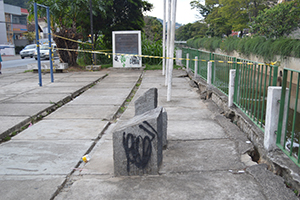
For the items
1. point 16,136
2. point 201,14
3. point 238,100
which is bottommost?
point 16,136

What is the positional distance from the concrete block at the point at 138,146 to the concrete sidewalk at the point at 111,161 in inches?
4.5

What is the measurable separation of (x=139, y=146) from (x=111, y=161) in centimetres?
73

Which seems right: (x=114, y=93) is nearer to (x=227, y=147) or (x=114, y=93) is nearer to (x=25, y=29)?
(x=227, y=147)

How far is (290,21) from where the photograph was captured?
2044 centimetres

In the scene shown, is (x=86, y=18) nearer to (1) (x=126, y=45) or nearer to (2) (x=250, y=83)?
(1) (x=126, y=45)

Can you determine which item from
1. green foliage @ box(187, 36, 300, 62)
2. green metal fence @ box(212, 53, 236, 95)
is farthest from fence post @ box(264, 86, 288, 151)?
green foliage @ box(187, 36, 300, 62)

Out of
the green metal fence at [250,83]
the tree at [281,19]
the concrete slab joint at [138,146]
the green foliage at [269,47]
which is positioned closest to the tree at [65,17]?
the green metal fence at [250,83]

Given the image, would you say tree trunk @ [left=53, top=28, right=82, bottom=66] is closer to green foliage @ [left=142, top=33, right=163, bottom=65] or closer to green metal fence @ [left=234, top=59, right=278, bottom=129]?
green foliage @ [left=142, top=33, right=163, bottom=65]

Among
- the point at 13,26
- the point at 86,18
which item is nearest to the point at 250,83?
the point at 86,18

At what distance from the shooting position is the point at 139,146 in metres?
3.47

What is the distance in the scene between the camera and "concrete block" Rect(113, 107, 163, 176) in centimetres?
343

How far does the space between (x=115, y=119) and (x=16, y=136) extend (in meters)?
2.04

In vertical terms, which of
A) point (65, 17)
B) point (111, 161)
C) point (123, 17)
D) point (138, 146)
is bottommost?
point (111, 161)

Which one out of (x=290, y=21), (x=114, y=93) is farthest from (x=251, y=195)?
(x=290, y=21)
